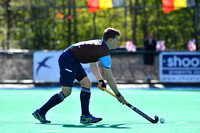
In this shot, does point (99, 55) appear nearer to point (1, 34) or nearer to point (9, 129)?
point (9, 129)

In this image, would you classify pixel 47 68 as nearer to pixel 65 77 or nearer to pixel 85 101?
pixel 85 101

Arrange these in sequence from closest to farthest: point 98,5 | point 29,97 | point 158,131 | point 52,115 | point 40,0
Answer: point 158,131 < point 52,115 < point 29,97 < point 98,5 < point 40,0

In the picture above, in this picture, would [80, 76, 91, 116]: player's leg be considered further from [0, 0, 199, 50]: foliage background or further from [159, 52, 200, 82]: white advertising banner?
[0, 0, 199, 50]: foliage background

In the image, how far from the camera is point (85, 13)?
32625mm

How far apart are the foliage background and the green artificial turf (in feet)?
46.5

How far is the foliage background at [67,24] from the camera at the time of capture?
85.3 feet

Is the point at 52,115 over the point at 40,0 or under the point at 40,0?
under

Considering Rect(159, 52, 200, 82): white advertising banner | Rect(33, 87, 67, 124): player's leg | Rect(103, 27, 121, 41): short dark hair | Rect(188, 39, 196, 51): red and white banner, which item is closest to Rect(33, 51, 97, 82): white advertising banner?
Rect(159, 52, 200, 82): white advertising banner

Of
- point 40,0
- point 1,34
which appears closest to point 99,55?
point 40,0

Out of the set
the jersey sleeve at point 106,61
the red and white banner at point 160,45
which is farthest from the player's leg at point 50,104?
the red and white banner at point 160,45

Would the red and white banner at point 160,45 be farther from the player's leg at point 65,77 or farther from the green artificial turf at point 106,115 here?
the player's leg at point 65,77

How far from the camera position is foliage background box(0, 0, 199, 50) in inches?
1023

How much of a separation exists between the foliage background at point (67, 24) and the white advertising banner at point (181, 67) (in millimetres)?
10114

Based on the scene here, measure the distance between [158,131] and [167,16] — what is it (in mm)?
26798
